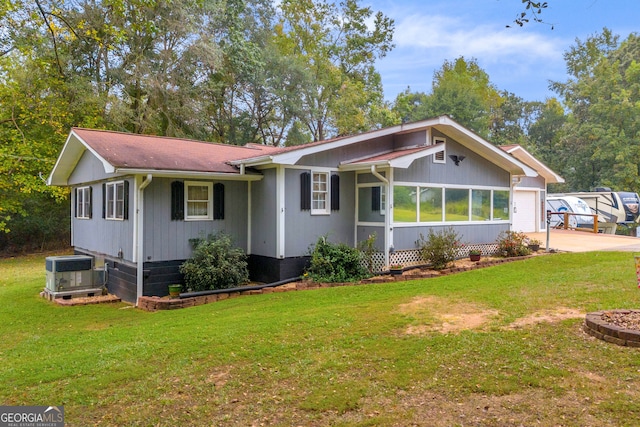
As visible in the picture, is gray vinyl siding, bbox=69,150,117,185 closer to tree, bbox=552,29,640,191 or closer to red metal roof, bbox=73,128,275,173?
red metal roof, bbox=73,128,275,173

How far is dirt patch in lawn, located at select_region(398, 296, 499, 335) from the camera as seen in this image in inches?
221

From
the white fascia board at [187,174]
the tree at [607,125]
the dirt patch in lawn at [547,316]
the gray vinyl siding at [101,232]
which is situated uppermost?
the tree at [607,125]

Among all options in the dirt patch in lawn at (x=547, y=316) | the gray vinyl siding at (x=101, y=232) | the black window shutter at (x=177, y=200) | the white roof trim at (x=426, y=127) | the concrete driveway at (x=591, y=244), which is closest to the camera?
the dirt patch in lawn at (x=547, y=316)

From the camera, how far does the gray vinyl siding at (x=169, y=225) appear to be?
9906mm

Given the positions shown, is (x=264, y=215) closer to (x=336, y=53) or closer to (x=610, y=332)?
(x=610, y=332)

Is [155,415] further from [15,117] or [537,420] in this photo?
[15,117]

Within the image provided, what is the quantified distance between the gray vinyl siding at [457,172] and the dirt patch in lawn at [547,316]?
600 cm

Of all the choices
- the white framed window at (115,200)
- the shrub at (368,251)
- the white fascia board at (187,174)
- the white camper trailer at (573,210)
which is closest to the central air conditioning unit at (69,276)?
the white framed window at (115,200)

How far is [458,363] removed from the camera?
4.39m

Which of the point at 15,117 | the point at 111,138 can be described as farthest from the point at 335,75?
the point at 111,138

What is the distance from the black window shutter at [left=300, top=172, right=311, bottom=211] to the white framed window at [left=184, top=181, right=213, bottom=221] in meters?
2.24

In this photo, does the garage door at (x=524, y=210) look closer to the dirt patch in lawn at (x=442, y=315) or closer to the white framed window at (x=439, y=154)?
the white framed window at (x=439, y=154)

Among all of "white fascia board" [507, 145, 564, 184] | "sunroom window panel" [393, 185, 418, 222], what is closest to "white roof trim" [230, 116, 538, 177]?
"sunroom window panel" [393, 185, 418, 222]

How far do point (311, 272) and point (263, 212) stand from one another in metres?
1.93
